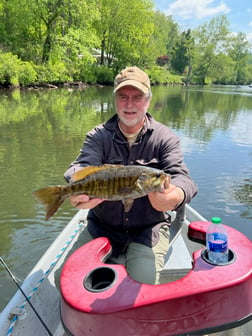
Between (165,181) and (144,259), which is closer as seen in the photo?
(165,181)

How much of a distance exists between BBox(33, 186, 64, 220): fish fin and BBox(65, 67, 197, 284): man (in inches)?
14.3

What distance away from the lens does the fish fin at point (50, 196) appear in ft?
8.48

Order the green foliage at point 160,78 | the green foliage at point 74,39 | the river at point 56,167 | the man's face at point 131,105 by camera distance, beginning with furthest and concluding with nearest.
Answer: the green foliage at point 160,78 < the green foliage at point 74,39 < the river at point 56,167 < the man's face at point 131,105

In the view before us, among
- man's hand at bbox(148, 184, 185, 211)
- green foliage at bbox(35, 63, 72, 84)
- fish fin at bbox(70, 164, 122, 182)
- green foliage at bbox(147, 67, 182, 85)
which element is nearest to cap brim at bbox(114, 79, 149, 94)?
fish fin at bbox(70, 164, 122, 182)

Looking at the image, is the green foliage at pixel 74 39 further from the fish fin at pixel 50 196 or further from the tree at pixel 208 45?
the fish fin at pixel 50 196

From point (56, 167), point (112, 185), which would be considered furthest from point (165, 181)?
point (56, 167)

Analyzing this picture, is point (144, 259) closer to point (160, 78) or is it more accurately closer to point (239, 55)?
point (160, 78)

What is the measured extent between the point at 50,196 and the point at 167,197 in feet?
3.37

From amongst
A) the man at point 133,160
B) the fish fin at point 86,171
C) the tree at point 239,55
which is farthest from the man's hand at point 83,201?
the tree at point 239,55

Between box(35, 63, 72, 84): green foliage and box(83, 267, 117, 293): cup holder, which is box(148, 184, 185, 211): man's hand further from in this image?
box(35, 63, 72, 84): green foliage

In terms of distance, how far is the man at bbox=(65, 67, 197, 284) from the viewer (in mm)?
3061

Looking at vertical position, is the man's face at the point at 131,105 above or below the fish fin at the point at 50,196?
above

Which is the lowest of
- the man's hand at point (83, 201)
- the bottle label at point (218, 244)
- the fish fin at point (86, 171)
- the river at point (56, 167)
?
the river at point (56, 167)

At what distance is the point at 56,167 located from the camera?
9.41 meters
